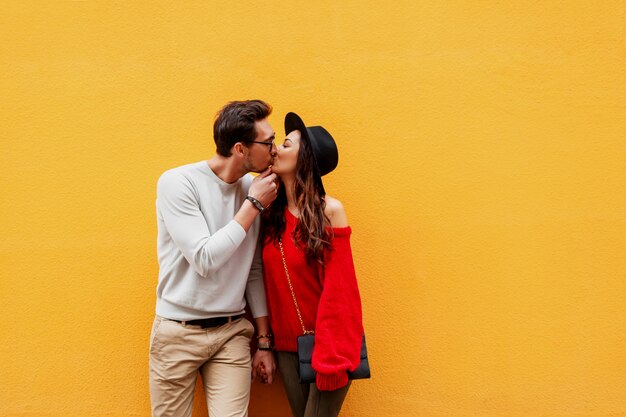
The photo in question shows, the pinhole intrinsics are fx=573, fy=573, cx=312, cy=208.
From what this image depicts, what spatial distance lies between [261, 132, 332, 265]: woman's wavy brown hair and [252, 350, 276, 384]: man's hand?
620mm

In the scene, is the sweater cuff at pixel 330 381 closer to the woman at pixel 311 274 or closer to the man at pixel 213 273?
the woman at pixel 311 274

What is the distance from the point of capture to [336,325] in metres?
2.68

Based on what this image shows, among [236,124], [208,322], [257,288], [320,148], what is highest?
[236,124]

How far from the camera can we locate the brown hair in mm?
→ 2789

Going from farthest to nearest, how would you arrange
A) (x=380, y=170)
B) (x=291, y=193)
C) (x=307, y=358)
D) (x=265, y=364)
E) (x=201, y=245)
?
(x=380, y=170)
(x=265, y=364)
(x=291, y=193)
(x=307, y=358)
(x=201, y=245)

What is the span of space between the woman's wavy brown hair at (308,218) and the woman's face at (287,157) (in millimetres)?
21

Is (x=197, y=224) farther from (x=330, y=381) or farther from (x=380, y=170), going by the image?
(x=380, y=170)

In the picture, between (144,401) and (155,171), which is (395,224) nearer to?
(155,171)

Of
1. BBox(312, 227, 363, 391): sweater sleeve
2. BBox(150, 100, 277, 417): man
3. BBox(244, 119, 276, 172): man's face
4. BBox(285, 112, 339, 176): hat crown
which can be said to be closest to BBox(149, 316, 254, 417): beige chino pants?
BBox(150, 100, 277, 417): man

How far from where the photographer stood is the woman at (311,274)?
2.68 m

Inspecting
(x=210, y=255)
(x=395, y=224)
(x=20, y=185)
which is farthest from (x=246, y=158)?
(x=20, y=185)

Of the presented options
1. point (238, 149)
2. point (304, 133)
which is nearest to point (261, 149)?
point (238, 149)

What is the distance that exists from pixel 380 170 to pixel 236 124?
36.9 inches

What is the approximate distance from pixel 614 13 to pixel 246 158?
7.48 ft
